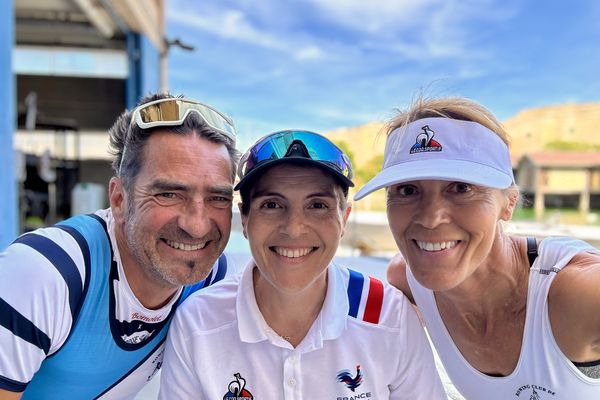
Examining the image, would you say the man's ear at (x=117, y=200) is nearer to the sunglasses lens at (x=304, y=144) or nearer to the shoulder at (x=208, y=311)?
the shoulder at (x=208, y=311)

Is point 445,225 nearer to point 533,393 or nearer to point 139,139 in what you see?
point 533,393

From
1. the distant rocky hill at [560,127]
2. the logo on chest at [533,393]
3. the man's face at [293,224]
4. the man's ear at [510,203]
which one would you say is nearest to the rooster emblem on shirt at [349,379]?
the man's face at [293,224]

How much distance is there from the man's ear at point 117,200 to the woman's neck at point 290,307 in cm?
56

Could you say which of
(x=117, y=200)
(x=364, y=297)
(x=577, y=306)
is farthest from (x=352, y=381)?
(x=117, y=200)

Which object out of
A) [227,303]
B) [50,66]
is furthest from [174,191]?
[50,66]

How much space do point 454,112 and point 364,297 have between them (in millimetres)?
694

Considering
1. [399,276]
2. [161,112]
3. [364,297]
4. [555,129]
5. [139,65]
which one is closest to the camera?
[364,297]

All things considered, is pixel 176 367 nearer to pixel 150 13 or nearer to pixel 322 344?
pixel 322 344

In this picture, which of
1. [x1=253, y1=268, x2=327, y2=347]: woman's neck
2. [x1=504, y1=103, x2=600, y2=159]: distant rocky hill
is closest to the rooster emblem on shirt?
[x1=253, y1=268, x2=327, y2=347]: woman's neck

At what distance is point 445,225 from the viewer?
1352 mm

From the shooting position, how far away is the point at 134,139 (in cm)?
155

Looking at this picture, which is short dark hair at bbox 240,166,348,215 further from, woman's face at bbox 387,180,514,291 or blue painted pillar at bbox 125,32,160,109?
blue painted pillar at bbox 125,32,160,109

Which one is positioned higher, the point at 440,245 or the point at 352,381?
the point at 440,245

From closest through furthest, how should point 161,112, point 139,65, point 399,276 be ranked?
1. point 161,112
2. point 399,276
3. point 139,65
